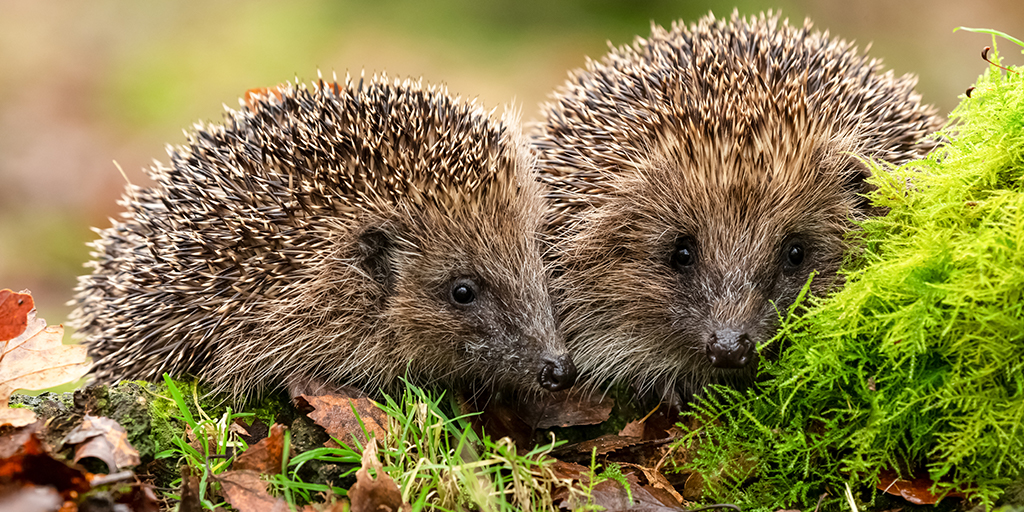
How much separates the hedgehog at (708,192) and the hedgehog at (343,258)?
29cm

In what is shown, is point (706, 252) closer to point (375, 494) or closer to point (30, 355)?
point (375, 494)

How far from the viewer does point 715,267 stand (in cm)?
312

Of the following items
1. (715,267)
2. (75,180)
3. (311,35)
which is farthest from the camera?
(311,35)

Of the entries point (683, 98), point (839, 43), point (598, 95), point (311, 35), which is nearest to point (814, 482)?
point (683, 98)

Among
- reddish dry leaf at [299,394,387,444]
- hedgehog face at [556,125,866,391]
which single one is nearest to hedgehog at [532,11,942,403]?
hedgehog face at [556,125,866,391]

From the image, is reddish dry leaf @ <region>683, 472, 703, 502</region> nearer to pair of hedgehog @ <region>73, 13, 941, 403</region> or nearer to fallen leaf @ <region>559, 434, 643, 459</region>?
fallen leaf @ <region>559, 434, 643, 459</region>

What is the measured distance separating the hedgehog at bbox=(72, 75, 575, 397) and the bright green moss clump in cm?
82

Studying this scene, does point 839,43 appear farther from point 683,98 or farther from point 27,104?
point 27,104

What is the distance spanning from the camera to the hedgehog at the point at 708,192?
10.2ft

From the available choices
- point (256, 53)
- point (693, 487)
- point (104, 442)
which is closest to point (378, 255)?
point (104, 442)

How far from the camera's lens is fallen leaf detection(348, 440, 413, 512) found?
2340 millimetres

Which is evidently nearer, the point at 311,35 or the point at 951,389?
the point at 951,389

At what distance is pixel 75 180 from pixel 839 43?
8.95 meters

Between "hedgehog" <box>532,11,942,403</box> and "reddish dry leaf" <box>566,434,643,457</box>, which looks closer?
"reddish dry leaf" <box>566,434,643,457</box>
